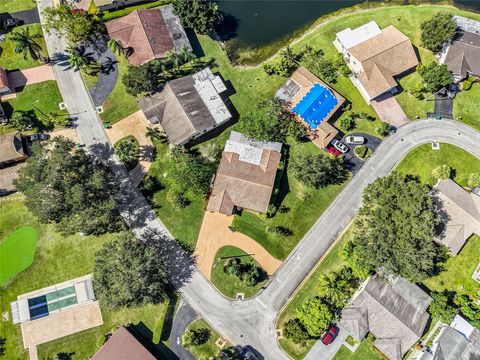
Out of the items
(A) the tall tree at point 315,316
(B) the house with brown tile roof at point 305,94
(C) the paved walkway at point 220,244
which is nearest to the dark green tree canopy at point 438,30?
(B) the house with brown tile roof at point 305,94

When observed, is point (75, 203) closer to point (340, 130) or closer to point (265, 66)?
point (265, 66)

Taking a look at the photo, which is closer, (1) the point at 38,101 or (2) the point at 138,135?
(2) the point at 138,135

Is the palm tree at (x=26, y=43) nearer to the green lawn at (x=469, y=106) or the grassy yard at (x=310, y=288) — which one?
the grassy yard at (x=310, y=288)

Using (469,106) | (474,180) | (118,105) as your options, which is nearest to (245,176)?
(118,105)

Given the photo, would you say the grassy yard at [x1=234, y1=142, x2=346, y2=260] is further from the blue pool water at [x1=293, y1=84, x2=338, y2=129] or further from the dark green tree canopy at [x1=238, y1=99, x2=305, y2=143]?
the blue pool water at [x1=293, y1=84, x2=338, y2=129]

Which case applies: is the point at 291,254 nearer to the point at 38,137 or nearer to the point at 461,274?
the point at 461,274

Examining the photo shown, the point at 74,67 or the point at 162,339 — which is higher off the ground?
the point at 74,67

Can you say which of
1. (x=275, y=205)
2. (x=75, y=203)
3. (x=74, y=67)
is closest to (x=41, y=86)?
(x=74, y=67)
